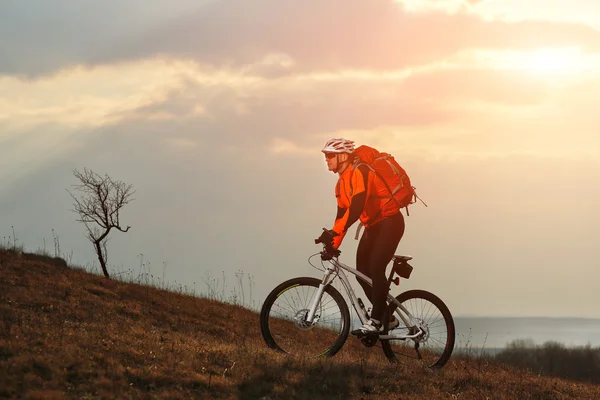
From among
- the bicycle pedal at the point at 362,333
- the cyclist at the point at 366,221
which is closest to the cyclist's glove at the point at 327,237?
the cyclist at the point at 366,221

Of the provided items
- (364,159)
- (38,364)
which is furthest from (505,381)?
(38,364)

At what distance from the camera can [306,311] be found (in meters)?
9.78

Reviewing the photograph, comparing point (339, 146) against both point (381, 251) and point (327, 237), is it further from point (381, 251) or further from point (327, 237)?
point (381, 251)

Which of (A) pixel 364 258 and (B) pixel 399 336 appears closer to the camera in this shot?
(A) pixel 364 258

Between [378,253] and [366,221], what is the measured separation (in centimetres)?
46

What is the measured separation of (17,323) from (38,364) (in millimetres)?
2158

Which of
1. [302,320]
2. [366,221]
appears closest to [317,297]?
[302,320]

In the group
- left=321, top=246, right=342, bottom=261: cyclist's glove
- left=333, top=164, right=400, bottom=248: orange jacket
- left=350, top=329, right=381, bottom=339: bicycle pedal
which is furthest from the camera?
left=350, top=329, right=381, bottom=339: bicycle pedal

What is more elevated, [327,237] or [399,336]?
[327,237]

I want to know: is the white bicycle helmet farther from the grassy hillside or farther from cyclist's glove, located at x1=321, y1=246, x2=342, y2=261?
the grassy hillside

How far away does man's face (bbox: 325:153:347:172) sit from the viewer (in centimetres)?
957

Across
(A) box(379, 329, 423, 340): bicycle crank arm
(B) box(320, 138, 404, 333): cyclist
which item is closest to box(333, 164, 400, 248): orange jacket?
(B) box(320, 138, 404, 333): cyclist

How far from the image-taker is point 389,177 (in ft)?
31.9

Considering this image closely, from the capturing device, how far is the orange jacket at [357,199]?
9.49 metres
